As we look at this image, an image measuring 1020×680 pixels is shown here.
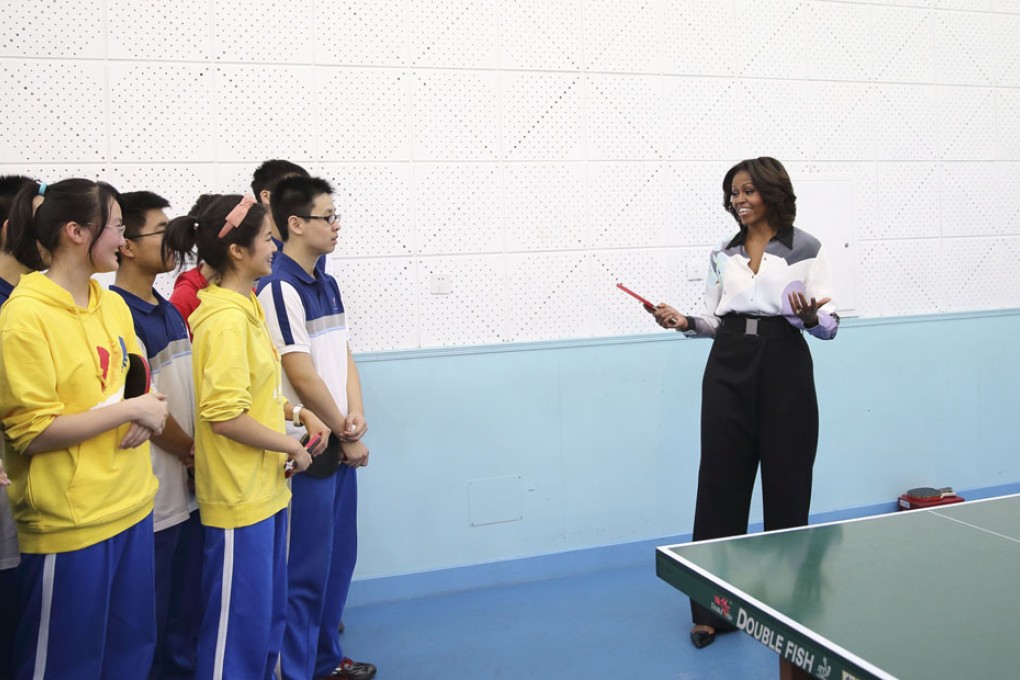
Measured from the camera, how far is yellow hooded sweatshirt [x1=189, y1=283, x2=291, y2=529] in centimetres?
212

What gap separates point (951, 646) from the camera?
1462 millimetres

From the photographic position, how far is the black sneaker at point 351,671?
2.79 meters

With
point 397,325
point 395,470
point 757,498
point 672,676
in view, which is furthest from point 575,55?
point 672,676

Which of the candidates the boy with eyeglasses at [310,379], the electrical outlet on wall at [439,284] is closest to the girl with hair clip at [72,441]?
the boy with eyeglasses at [310,379]

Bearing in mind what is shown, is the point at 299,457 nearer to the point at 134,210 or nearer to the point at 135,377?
the point at 135,377

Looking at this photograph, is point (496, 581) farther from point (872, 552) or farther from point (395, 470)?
point (872, 552)

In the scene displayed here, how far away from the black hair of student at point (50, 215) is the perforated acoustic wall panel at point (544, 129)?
55.8 inches

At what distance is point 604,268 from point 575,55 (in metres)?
0.93

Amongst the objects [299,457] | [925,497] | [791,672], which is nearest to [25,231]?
[299,457]

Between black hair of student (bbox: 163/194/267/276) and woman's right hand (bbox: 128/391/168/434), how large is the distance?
437 millimetres

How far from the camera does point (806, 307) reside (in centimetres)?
284

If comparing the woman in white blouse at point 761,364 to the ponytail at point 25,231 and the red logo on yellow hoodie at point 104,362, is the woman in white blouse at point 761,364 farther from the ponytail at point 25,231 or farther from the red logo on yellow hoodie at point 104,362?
the ponytail at point 25,231

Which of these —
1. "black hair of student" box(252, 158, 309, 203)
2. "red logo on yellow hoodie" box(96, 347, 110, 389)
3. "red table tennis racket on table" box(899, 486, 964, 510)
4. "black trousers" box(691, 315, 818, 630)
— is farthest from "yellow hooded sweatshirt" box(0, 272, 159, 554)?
"red table tennis racket on table" box(899, 486, 964, 510)

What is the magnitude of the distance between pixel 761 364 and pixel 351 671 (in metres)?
1.69
